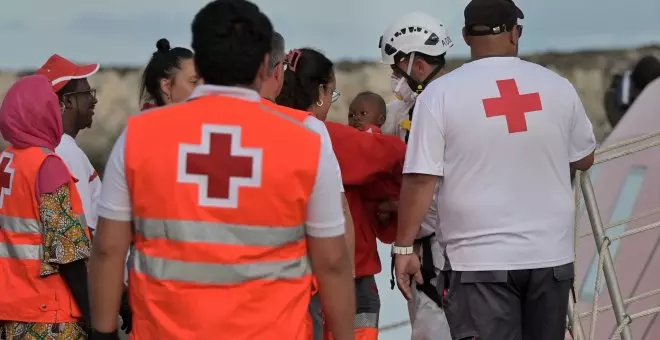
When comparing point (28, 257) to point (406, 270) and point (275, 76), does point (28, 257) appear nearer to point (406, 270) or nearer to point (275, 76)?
point (275, 76)

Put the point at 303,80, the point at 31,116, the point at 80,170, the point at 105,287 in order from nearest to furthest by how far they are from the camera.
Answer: the point at 105,287
the point at 31,116
the point at 303,80
the point at 80,170

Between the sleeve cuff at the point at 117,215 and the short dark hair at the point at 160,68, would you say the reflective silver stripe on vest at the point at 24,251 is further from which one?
the sleeve cuff at the point at 117,215

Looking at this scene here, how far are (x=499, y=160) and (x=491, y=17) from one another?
493 millimetres

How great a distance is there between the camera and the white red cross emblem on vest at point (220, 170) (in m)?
2.88

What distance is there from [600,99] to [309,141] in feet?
68.0

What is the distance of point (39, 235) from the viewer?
412cm

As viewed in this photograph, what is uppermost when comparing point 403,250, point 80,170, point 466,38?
point 466,38

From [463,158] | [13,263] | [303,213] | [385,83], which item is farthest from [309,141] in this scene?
[385,83]

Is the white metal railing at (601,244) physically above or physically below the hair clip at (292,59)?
below

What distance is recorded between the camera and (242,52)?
9.62ft

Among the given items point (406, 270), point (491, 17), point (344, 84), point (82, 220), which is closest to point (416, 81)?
point (491, 17)

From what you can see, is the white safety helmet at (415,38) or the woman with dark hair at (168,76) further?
the white safety helmet at (415,38)

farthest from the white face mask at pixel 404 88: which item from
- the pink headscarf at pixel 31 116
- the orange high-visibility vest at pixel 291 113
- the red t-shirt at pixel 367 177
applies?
the orange high-visibility vest at pixel 291 113

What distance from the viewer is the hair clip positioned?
4.33 meters
